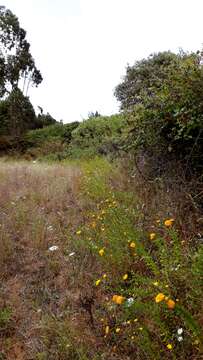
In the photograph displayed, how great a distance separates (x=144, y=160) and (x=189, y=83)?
3.97 feet

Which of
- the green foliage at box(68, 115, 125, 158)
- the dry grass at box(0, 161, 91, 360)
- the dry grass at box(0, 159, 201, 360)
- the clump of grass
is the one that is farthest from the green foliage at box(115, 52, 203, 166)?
the green foliage at box(68, 115, 125, 158)

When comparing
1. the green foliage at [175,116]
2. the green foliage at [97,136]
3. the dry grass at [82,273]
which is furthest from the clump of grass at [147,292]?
the green foliage at [97,136]

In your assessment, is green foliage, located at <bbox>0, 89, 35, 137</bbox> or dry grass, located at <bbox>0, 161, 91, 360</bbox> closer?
dry grass, located at <bbox>0, 161, 91, 360</bbox>

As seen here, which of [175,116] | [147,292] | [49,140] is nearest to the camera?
[147,292]

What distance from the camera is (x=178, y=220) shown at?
3332 mm

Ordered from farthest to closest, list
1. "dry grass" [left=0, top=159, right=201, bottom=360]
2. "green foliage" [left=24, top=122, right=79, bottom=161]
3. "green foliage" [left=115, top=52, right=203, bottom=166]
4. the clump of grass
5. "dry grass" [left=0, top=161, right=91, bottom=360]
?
"green foliage" [left=24, top=122, right=79, bottom=161] < "green foliage" [left=115, top=52, right=203, bottom=166] < "dry grass" [left=0, top=161, right=91, bottom=360] < "dry grass" [left=0, top=159, right=201, bottom=360] < the clump of grass

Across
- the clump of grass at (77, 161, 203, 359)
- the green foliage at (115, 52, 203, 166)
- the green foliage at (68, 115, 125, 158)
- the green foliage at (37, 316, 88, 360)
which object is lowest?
the green foliage at (37, 316, 88, 360)

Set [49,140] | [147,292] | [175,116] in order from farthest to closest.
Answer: [49,140]
[175,116]
[147,292]

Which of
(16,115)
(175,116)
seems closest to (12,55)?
(16,115)

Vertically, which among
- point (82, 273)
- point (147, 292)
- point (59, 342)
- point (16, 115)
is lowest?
point (59, 342)

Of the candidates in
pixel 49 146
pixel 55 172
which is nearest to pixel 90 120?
pixel 49 146

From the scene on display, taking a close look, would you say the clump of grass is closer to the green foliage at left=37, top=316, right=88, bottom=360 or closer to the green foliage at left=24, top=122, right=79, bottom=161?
the green foliage at left=37, top=316, right=88, bottom=360

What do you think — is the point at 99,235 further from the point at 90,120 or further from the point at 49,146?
the point at 49,146

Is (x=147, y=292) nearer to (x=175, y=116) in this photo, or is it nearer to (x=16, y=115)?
(x=175, y=116)
